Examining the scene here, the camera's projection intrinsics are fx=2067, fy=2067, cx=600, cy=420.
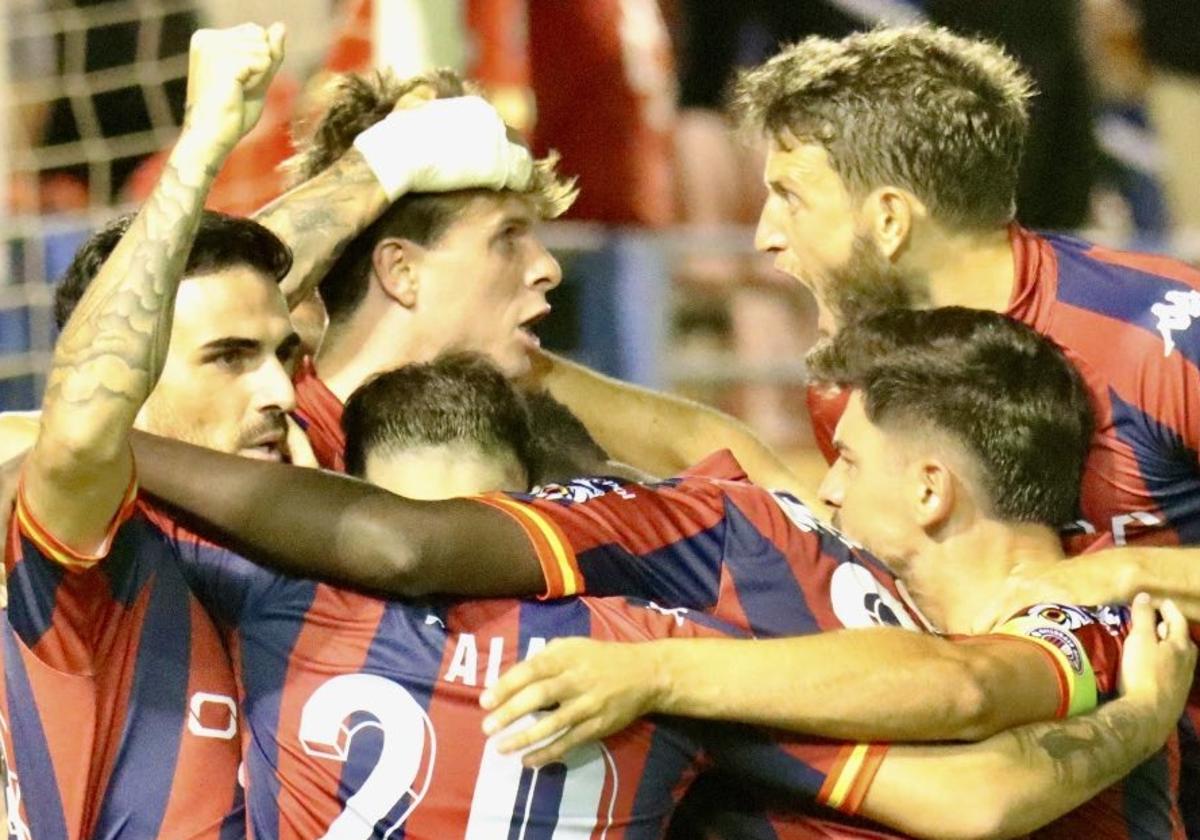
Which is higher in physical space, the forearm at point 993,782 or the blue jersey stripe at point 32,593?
the blue jersey stripe at point 32,593

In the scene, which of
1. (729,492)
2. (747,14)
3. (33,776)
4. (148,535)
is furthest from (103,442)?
(747,14)

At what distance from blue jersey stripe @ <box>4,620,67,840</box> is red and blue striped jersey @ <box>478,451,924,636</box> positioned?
0.68m

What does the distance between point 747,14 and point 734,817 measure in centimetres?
490

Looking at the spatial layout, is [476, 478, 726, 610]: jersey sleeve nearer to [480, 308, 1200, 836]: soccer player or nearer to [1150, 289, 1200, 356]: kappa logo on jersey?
[480, 308, 1200, 836]: soccer player

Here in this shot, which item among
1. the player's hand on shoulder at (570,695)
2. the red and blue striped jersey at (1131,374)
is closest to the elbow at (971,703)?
the player's hand on shoulder at (570,695)

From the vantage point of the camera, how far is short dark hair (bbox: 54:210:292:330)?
2.94 metres

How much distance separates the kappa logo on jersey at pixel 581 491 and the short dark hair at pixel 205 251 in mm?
603

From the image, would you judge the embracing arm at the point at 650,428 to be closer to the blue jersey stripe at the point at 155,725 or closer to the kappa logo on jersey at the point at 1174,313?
the kappa logo on jersey at the point at 1174,313

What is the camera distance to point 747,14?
721cm

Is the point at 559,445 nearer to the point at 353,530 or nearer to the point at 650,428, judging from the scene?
the point at 650,428

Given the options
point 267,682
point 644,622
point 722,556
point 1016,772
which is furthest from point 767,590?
point 267,682

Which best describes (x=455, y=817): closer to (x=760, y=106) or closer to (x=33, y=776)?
(x=33, y=776)

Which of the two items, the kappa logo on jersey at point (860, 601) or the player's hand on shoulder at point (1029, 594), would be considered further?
the player's hand on shoulder at point (1029, 594)

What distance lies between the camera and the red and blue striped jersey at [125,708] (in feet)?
8.61
